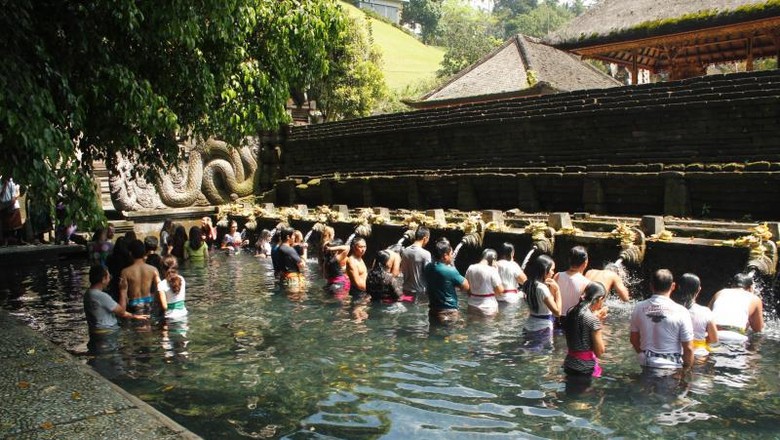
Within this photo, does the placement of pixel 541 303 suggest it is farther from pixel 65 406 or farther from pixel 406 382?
pixel 65 406

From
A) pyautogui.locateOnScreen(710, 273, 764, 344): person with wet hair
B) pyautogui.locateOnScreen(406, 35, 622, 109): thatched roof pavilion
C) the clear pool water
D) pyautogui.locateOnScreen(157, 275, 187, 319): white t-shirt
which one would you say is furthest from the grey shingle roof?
pyautogui.locateOnScreen(157, 275, 187, 319): white t-shirt

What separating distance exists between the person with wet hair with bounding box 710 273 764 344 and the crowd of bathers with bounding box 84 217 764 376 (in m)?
0.01

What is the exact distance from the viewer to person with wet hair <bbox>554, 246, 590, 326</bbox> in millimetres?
8836

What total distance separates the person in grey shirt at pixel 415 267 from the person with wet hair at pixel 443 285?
138cm

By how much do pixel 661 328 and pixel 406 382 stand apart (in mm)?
2887

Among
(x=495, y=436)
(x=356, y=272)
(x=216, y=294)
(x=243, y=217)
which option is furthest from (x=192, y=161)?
(x=495, y=436)

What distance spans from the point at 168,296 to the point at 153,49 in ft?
12.3

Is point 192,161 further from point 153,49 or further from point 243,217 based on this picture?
point 153,49

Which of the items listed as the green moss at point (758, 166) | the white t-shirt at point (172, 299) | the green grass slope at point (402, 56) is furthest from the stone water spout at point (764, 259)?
the green grass slope at point (402, 56)

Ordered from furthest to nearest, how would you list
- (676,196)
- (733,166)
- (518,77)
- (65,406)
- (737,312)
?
1. (518,77)
2. (676,196)
3. (733,166)
4. (737,312)
5. (65,406)

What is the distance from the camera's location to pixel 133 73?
8.22m

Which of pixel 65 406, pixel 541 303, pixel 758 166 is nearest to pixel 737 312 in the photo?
pixel 541 303

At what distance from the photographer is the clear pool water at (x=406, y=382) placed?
655 centimetres

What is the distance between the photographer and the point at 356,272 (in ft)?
39.9
